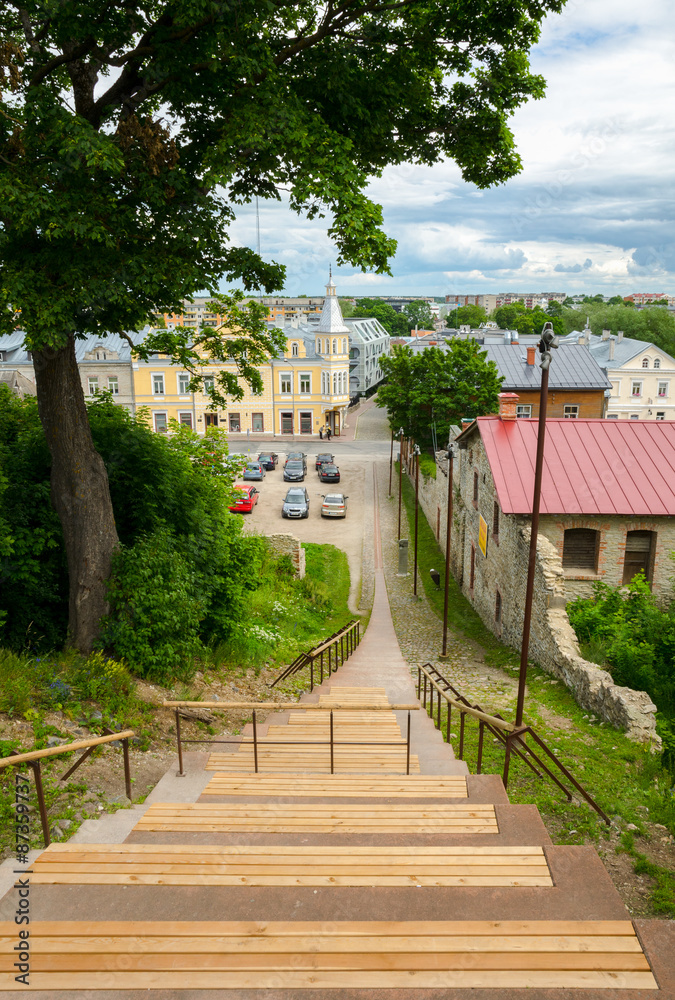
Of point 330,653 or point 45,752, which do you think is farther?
point 330,653

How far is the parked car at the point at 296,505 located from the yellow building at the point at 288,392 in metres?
25.2

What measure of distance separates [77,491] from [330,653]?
8344 mm

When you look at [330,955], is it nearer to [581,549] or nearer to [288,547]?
[581,549]

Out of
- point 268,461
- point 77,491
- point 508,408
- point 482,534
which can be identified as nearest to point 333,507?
point 268,461

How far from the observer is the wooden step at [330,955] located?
4.15 metres

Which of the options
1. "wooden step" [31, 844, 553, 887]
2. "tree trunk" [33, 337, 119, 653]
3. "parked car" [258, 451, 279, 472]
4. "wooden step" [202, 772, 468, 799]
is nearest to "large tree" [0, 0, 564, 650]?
"tree trunk" [33, 337, 119, 653]

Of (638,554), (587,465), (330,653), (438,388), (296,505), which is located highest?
(438,388)

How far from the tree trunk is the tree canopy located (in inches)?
1284

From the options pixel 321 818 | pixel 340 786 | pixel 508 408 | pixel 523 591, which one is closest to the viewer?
pixel 321 818

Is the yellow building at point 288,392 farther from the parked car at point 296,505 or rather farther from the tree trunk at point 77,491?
→ the tree trunk at point 77,491

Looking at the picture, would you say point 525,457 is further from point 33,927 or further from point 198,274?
point 33,927

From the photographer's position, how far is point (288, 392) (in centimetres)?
6775

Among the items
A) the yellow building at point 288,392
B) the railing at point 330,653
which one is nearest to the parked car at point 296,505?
the railing at point 330,653

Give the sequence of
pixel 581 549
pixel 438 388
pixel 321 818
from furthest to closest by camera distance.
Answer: pixel 438 388
pixel 581 549
pixel 321 818
